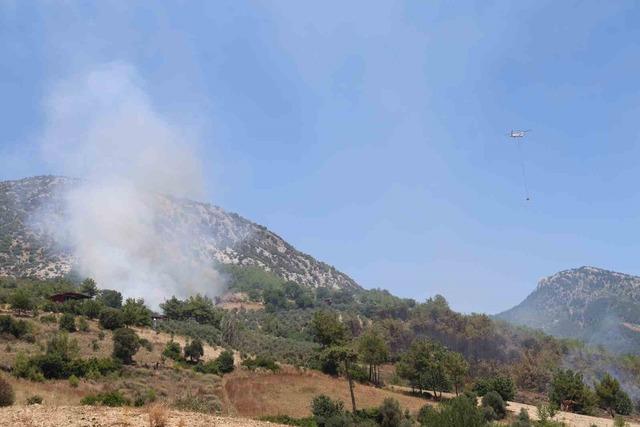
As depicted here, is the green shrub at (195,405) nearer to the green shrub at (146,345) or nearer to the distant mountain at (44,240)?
the green shrub at (146,345)

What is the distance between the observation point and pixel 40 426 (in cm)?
1207

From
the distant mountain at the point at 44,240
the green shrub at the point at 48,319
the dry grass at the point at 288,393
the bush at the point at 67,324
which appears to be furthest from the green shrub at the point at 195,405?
the distant mountain at the point at 44,240

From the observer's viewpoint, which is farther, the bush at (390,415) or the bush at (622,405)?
the bush at (622,405)

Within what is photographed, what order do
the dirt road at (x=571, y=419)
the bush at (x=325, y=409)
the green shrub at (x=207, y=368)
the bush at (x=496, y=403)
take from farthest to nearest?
the bush at (x=496, y=403), the green shrub at (x=207, y=368), the dirt road at (x=571, y=419), the bush at (x=325, y=409)

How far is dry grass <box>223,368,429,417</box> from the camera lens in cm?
4014

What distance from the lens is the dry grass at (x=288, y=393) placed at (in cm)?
4014

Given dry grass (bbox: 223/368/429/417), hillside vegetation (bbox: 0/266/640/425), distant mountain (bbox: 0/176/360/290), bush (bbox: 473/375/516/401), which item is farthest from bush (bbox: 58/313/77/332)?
distant mountain (bbox: 0/176/360/290)

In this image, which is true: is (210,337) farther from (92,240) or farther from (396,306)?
(92,240)

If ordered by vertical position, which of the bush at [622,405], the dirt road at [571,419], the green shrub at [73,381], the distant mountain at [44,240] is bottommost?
the dirt road at [571,419]

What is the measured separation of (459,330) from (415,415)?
63809 mm

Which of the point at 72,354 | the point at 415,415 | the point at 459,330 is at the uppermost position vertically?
the point at 459,330

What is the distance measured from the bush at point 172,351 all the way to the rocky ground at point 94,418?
42.5m

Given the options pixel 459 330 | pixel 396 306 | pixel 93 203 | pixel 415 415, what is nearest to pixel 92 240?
pixel 93 203

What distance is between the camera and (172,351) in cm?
5625
